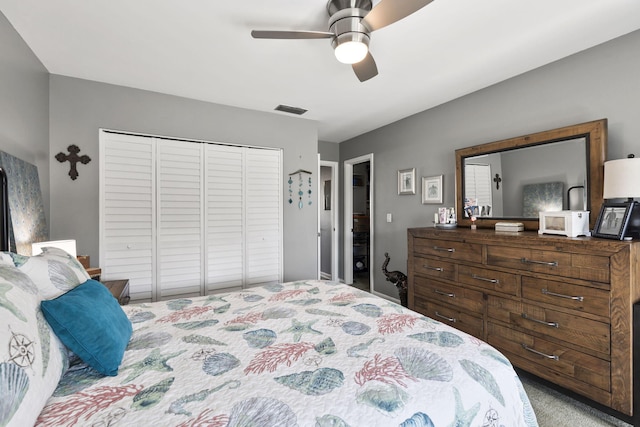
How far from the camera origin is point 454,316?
253cm

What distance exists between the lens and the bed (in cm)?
81

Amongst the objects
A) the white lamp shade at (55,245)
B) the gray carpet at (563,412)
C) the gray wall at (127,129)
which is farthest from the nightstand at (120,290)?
the gray carpet at (563,412)

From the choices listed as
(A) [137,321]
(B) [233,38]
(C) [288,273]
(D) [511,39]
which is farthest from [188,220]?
(D) [511,39]

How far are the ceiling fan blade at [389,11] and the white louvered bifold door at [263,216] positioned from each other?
2.08 m

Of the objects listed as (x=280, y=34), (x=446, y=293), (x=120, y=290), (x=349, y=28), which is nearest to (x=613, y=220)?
(x=446, y=293)

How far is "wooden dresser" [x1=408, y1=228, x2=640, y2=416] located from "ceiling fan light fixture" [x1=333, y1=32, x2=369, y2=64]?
5.42ft

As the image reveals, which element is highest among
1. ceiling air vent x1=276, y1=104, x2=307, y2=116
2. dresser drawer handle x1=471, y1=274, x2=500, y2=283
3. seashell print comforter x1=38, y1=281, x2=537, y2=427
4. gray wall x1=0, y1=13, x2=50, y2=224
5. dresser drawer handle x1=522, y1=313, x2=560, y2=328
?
ceiling air vent x1=276, y1=104, x2=307, y2=116

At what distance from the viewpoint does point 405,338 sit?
1287mm

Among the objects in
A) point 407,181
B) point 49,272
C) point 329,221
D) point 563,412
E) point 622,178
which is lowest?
point 563,412

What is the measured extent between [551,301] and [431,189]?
1714 millimetres

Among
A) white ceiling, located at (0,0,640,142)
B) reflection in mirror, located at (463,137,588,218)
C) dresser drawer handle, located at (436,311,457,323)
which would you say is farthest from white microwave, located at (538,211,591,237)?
white ceiling, located at (0,0,640,142)

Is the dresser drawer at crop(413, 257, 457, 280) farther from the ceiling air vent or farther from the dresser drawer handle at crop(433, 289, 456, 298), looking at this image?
the ceiling air vent

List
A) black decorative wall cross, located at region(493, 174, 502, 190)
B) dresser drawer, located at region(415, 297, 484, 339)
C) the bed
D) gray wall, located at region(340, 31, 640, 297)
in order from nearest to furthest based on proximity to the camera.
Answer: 1. the bed
2. gray wall, located at region(340, 31, 640, 297)
3. dresser drawer, located at region(415, 297, 484, 339)
4. black decorative wall cross, located at region(493, 174, 502, 190)

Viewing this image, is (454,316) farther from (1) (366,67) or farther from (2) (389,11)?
(2) (389,11)
